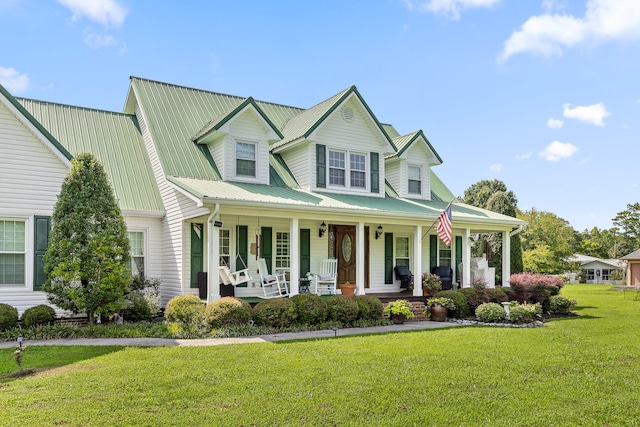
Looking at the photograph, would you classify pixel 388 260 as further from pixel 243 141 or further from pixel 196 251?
pixel 196 251

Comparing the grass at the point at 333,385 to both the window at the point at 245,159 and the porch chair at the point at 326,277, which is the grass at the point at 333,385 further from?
the window at the point at 245,159

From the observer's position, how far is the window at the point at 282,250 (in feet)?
53.4

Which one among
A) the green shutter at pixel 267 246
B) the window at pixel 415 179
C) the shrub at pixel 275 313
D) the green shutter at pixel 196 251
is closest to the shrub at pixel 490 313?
the shrub at pixel 275 313

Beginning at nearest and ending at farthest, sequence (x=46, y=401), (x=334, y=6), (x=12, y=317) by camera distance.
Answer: (x=46, y=401), (x=12, y=317), (x=334, y=6)

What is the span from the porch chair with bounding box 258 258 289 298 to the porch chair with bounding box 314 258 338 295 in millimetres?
1063

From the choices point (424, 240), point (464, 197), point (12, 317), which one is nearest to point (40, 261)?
point (12, 317)

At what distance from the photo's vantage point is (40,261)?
12.8 metres

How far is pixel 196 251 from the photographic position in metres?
14.6

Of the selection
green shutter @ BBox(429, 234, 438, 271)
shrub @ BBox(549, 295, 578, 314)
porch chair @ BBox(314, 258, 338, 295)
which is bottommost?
shrub @ BBox(549, 295, 578, 314)

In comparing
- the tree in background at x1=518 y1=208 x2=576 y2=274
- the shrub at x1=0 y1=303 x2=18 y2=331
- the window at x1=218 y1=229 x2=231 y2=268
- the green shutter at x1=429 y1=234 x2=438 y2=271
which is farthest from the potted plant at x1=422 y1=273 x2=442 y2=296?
the tree in background at x1=518 y1=208 x2=576 y2=274

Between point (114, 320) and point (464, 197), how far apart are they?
48.4m

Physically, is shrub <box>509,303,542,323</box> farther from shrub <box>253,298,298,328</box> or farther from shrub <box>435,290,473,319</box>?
shrub <box>253,298,298,328</box>

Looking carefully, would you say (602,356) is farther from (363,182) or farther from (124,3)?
(124,3)

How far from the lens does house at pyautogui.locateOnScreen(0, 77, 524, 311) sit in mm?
12906
